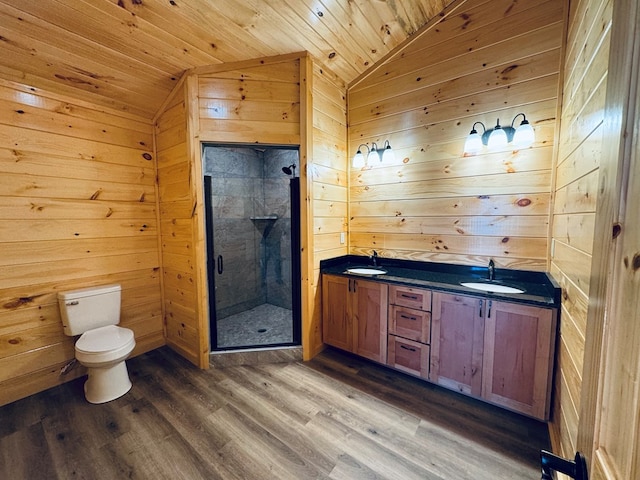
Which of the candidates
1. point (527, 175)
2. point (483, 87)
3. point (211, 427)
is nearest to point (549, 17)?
point (483, 87)

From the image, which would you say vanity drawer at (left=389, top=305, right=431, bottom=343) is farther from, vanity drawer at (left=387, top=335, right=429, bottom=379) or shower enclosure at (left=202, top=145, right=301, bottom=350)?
shower enclosure at (left=202, top=145, right=301, bottom=350)

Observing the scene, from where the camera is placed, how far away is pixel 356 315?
7.97 feet

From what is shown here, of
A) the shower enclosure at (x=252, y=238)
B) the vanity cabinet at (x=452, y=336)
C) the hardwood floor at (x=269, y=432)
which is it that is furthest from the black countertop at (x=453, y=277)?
the shower enclosure at (x=252, y=238)

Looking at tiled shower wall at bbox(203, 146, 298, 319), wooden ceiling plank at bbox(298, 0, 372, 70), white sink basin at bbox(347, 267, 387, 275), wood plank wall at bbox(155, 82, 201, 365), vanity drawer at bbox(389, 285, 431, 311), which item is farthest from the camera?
tiled shower wall at bbox(203, 146, 298, 319)

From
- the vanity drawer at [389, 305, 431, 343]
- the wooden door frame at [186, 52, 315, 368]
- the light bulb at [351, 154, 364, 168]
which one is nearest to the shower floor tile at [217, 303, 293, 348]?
the wooden door frame at [186, 52, 315, 368]

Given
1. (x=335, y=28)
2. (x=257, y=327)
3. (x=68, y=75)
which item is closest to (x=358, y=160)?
(x=335, y=28)

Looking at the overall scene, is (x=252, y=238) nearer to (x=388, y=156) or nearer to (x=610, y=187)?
(x=388, y=156)

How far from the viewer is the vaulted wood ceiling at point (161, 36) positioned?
1.67 m

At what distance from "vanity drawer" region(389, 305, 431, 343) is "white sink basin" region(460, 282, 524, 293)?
379 millimetres

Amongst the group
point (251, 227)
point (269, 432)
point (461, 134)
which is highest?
point (461, 134)

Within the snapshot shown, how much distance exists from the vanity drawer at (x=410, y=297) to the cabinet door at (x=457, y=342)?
0.06 m

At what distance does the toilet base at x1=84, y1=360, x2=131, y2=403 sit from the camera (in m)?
1.99

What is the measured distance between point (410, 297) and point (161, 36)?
2.63 meters

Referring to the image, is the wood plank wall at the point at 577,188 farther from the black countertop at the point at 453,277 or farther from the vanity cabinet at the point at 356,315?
the vanity cabinet at the point at 356,315
